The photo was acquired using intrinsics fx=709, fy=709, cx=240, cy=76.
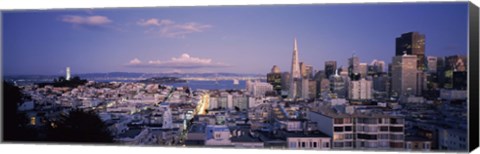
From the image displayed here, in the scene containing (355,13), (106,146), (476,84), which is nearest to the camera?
(476,84)

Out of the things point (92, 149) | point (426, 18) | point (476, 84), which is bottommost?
point (92, 149)

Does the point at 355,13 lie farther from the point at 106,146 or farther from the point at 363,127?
the point at 106,146

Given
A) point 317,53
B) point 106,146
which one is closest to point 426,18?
point 317,53

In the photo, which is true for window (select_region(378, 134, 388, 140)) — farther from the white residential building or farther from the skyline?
the skyline

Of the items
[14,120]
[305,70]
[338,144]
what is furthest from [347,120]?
[14,120]

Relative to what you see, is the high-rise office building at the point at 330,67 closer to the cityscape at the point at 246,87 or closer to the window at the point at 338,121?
the cityscape at the point at 246,87

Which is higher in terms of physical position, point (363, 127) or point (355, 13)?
point (355, 13)

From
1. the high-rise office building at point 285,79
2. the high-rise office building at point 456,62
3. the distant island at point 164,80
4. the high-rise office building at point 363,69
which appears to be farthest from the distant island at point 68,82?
the high-rise office building at point 456,62
